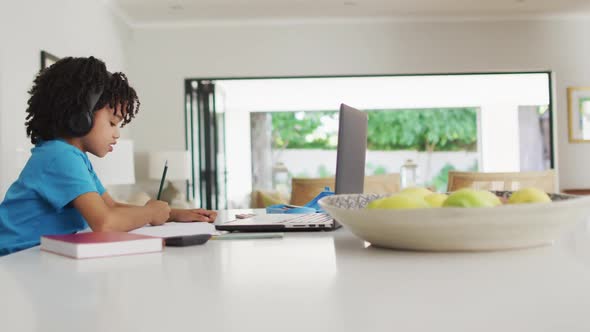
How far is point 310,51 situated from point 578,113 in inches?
109

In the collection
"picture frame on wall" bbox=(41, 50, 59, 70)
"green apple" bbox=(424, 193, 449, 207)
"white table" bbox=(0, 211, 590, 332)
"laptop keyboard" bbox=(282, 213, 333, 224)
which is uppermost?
"picture frame on wall" bbox=(41, 50, 59, 70)

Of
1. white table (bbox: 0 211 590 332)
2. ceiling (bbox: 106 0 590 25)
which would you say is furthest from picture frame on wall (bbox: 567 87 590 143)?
white table (bbox: 0 211 590 332)

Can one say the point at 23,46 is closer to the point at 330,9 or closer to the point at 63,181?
the point at 63,181

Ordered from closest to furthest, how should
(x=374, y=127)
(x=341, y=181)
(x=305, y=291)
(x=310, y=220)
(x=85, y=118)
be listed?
(x=305, y=291) < (x=310, y=220) < (x=341, y=181) < (x=85, y=118) < (x=374, y=127)

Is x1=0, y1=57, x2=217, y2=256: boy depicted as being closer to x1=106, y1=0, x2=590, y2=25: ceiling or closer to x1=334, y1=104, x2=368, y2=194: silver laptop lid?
x1=334, y1=104, x2=368, y2=194: silver laptop lid

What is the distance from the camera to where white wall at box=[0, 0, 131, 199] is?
3680mm

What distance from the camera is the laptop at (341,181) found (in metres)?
1.31

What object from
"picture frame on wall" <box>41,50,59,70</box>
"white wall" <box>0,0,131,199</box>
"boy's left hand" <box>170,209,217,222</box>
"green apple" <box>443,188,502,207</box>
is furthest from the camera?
"picture frame on wall" <box>41,50,59,70</box>

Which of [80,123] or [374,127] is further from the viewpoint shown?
[374,127]

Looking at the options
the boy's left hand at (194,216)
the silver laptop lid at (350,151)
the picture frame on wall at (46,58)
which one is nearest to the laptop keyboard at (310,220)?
the silver laptop lid at (350,151)

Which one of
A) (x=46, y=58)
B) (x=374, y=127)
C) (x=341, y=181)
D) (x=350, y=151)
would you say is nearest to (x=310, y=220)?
(x=341, y=181)

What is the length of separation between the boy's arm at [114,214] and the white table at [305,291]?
0.52 meters

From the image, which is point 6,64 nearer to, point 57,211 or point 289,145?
point 57,211

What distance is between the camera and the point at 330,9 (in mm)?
5871
